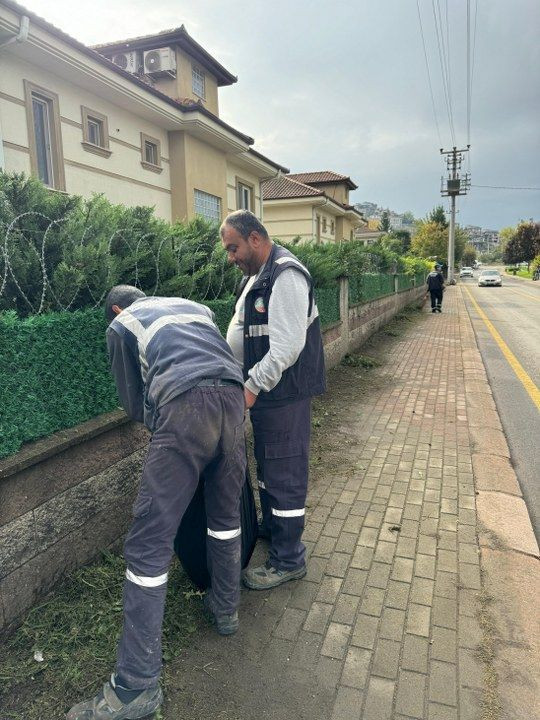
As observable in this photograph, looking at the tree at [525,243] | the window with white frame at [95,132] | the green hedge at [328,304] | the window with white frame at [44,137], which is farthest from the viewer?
the tree at [525,243]

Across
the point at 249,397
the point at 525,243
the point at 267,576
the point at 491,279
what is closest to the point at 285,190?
the point at 249,397

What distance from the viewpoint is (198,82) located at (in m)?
16.0

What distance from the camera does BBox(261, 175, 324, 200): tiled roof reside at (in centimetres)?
2617

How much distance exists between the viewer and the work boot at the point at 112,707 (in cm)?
198

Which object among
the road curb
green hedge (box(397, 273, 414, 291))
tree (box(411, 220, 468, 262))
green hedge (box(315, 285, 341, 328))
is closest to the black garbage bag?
the road curb

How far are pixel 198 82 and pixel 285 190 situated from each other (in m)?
11.9

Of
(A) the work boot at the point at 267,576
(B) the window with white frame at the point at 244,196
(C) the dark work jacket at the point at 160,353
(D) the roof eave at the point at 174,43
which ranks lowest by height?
(A) the work boot at the point at 267,576

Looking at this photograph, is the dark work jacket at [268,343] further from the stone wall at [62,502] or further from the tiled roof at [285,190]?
the tiled roof at [285,190]

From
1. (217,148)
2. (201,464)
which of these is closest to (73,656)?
(201,464)

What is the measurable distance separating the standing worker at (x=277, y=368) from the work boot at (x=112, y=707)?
0.93m

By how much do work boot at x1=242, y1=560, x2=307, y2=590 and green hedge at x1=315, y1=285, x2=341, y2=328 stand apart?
516cm

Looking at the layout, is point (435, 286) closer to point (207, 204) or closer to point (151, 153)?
point (207, 204)

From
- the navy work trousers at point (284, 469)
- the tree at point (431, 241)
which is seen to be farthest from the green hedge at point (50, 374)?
the tree at point (431, 241)

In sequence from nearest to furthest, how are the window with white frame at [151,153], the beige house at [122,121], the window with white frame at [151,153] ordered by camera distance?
the beige house at [122,121] < the window with white frame at [151,153] < the window with white frame at [151,153]
